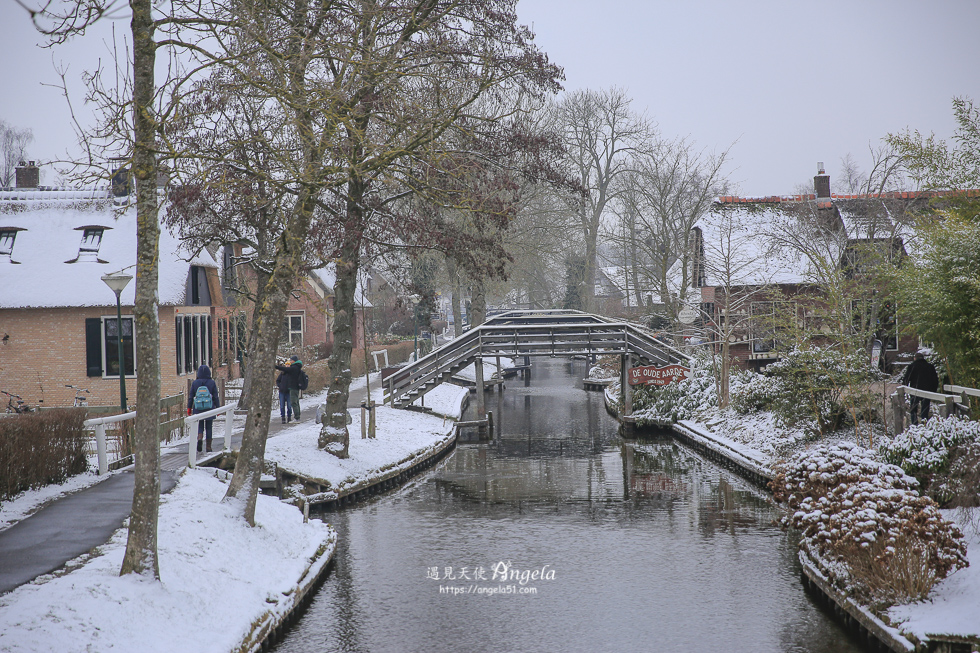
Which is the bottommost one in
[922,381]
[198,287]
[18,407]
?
[18,407]

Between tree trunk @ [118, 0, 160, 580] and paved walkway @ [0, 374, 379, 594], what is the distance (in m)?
0.97

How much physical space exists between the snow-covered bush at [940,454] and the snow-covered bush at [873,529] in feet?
3.81

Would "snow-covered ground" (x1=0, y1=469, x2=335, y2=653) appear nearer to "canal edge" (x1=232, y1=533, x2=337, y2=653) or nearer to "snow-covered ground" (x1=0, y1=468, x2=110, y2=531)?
"canal edge" (x1=232, y1=533, x2=337, y2=653)

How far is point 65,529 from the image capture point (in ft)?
28.5

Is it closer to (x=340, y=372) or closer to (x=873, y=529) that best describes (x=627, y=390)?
(x=340, y=372)

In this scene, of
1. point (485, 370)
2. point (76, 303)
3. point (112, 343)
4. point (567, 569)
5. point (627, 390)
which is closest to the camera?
point (567, 569)

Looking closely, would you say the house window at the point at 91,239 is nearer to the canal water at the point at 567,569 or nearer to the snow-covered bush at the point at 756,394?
the canal water at the point at 567,569

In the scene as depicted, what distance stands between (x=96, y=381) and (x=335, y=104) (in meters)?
18.2

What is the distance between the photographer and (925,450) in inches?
463

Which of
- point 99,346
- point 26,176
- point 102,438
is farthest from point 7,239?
point 102,438

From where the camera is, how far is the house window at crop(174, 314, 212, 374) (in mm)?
25172

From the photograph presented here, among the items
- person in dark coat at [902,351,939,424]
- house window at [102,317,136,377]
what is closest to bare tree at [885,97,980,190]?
person in dark coat at [902,351,939,424]

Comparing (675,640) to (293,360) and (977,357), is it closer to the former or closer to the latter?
(977,357)

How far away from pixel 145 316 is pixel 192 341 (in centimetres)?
2074
